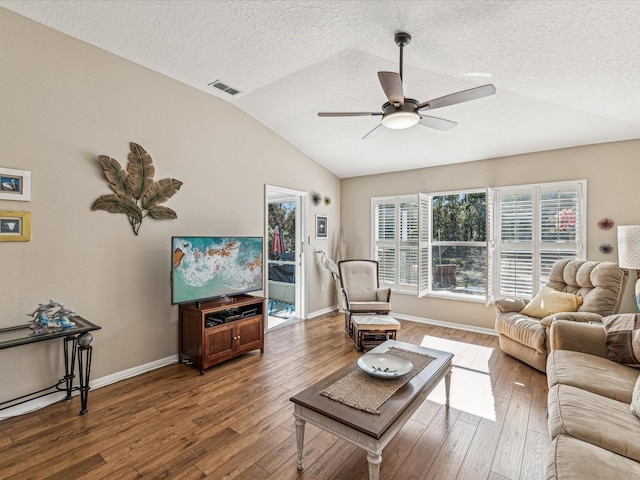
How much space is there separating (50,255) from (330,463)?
8.91 ft

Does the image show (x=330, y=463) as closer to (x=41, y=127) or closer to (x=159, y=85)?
(x=41, y=127)

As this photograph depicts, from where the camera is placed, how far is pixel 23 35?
2482 millimetres

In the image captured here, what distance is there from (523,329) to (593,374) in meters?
1.28

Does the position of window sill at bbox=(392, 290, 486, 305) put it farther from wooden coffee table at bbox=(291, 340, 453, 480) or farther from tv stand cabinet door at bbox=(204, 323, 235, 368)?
tv stand cabinet door at bbox=(204, 323, 235, 368)

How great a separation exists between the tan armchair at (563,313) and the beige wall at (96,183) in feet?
11.3

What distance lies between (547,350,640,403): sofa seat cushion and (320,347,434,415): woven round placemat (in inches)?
34.8

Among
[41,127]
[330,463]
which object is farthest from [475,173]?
[41,127]

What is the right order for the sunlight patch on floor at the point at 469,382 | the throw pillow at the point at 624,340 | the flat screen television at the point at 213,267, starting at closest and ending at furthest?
the throw pillow at the point at 624,340 < the sunlight patch on floor at the point at 469,382 < the flat screen television at the point at 213,267

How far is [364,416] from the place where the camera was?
1.67 m

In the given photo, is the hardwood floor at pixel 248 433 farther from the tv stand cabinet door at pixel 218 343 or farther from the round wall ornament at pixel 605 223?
the round wall ornament at pixel 605 223

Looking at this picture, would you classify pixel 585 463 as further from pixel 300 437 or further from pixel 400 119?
pixel 400 119

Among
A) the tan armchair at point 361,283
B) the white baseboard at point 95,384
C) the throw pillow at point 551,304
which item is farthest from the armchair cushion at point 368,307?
the white baseboard at point 95,384

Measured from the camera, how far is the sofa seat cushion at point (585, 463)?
1.22 meters

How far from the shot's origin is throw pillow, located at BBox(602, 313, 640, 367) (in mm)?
2160
